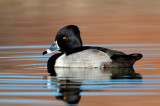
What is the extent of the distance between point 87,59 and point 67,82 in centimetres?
163

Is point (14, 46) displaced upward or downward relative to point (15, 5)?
downward

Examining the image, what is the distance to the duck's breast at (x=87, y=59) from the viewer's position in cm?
1055

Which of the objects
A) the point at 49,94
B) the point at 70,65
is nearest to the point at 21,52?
the point at 70,65

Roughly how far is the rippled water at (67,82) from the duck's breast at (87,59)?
168mm

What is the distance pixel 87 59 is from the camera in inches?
422

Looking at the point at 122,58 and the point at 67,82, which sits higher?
the point at 122,58

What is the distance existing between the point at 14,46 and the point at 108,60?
4.37m

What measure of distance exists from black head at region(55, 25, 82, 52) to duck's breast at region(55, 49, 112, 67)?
2.17 ft

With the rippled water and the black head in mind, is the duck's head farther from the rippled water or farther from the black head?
the rippled water

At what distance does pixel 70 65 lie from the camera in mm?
10898

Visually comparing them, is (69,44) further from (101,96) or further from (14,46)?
(101,96)

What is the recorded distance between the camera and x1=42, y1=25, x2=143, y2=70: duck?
1044 centimetres

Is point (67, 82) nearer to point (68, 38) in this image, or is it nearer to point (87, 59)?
point (87, 59)

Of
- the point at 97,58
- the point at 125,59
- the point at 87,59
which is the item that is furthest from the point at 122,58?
the point at 87,59
